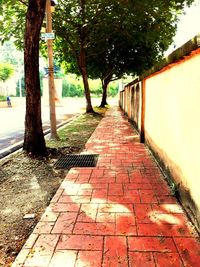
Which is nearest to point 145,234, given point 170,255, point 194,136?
point 170,255

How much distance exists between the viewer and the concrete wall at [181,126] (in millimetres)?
3436

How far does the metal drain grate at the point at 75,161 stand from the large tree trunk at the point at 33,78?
2.00 ft

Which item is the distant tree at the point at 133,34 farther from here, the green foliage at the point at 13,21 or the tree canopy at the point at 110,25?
the green foliage at the point at 13,21

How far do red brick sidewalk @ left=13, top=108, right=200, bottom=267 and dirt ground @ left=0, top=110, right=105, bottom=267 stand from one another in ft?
0.47

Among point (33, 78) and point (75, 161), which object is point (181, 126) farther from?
point (33, 78)

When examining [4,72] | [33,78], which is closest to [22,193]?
[33,78]

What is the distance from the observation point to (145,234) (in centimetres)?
325

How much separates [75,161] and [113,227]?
3268mm

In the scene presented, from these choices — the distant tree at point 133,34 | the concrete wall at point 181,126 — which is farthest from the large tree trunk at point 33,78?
the distant tree at point 133,34

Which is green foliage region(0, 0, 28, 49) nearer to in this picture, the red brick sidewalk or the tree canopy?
the tree canopy

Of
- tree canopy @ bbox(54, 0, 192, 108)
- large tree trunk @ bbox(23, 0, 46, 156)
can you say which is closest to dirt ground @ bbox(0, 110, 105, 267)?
large tree trunk @ bbox(23, 0, 46, 156)

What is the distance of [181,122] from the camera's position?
4.17m

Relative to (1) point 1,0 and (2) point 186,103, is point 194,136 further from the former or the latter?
(1) point 1,0

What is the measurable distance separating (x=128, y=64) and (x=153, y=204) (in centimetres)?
2237
